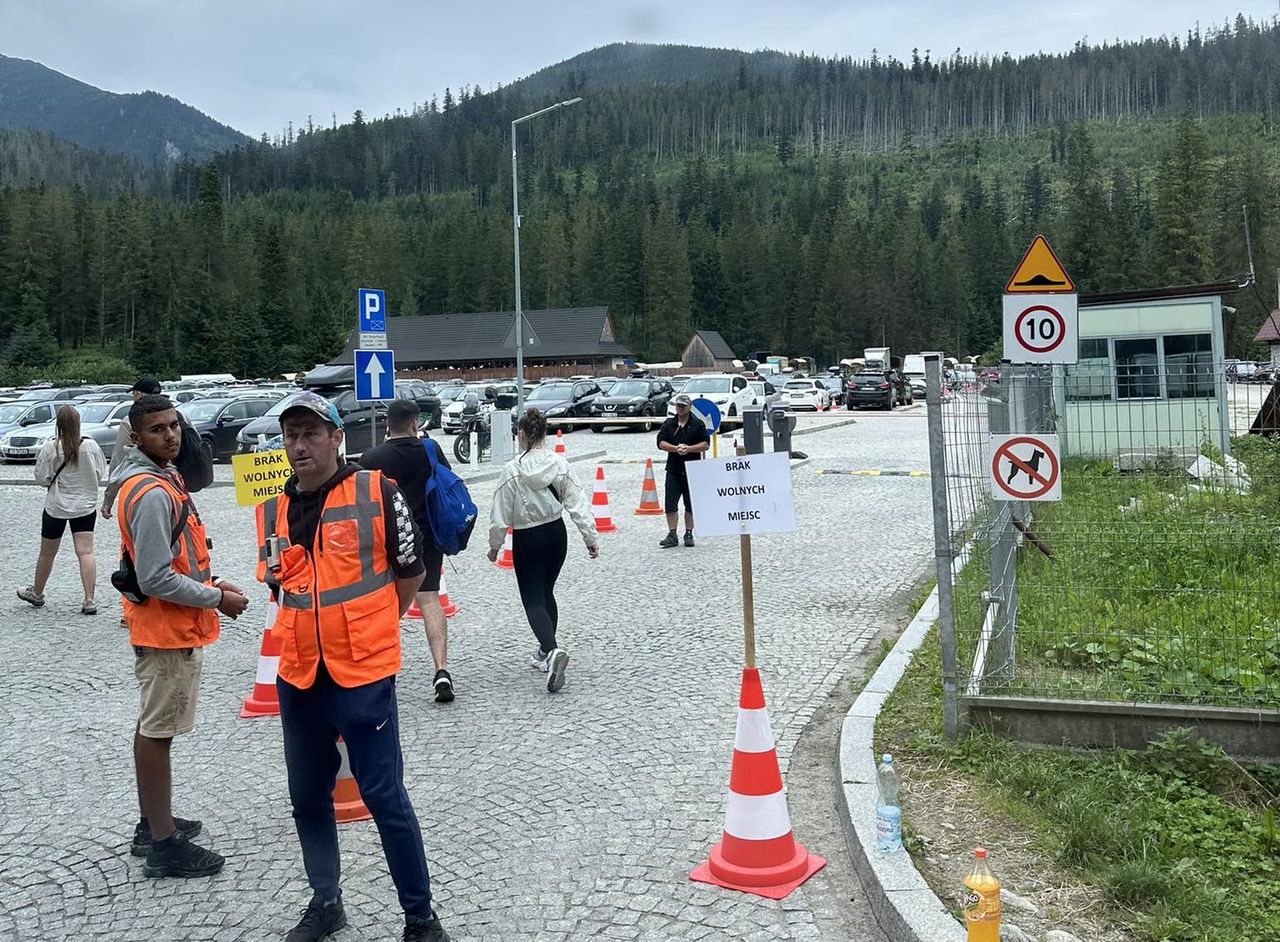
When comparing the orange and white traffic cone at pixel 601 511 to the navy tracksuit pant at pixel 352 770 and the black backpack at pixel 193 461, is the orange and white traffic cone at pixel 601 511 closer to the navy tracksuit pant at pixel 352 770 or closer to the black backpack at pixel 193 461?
the black backpack at pixel 193 461

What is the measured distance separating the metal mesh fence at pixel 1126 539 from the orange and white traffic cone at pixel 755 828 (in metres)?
1.61

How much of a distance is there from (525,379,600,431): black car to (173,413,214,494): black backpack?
30.5 metres

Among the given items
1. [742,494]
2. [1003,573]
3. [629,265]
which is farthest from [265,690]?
[629,265]

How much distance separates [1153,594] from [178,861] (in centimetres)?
569

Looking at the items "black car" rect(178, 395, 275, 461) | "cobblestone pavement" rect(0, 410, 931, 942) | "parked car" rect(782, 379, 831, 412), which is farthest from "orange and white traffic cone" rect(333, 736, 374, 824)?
"parked car" rect(782, 379, 831, 412)

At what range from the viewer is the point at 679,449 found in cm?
1335

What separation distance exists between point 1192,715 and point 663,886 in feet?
8.78

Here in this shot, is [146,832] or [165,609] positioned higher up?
[165,609]

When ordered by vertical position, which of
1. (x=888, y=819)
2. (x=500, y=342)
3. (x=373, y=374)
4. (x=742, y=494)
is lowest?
(x=888, y=819)

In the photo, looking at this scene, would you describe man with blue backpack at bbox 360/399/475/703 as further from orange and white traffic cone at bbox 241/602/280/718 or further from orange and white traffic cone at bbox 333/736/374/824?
orange and white traffic cone at bbox 333/736/374/824

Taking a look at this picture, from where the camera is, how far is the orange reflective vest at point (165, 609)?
4.43 m

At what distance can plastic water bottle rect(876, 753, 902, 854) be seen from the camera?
14.1 feet

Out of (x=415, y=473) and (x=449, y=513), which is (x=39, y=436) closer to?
(x=415, y=473)

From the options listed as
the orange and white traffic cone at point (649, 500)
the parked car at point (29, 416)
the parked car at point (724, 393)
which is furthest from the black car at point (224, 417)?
the parked car at point (724, 393)
